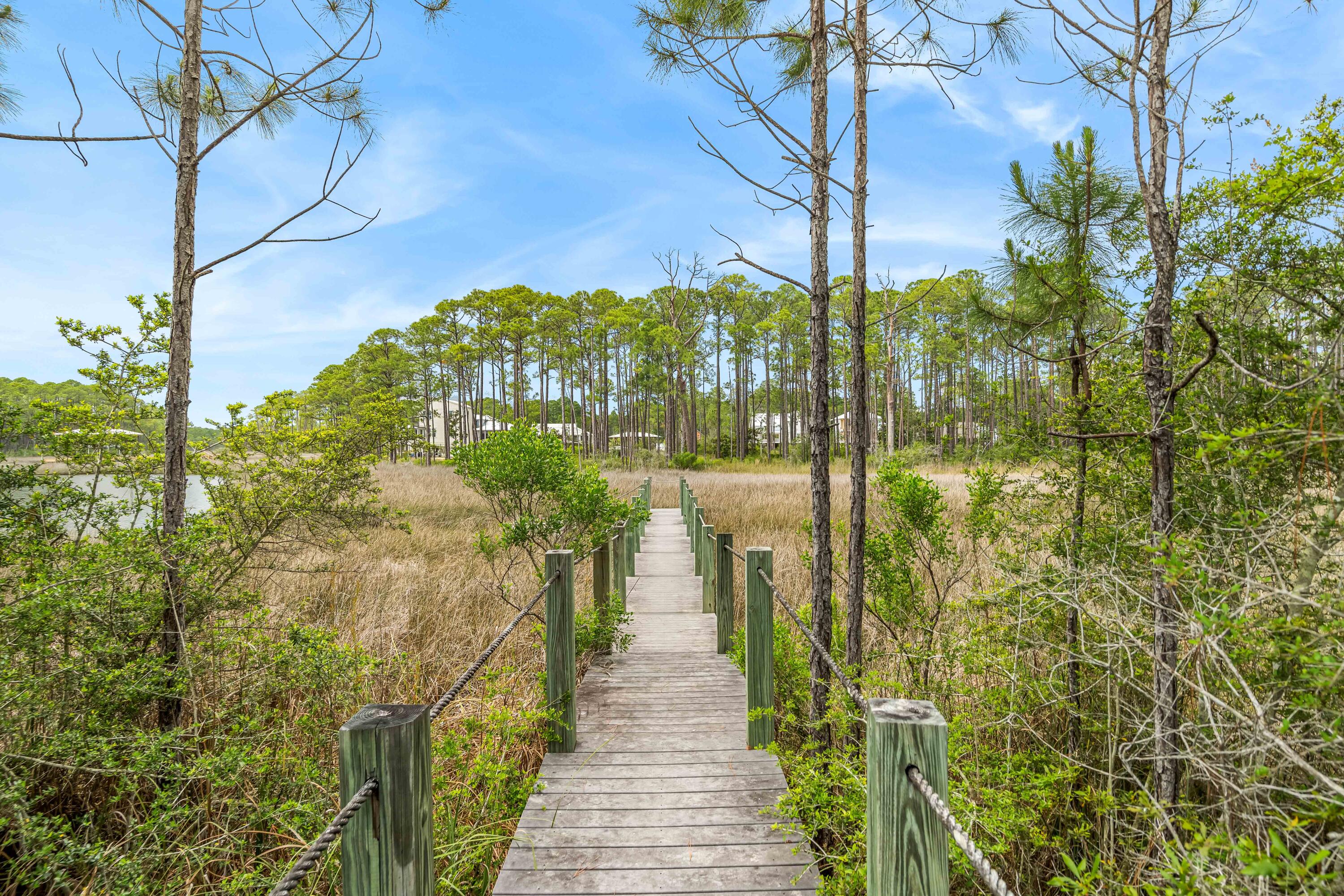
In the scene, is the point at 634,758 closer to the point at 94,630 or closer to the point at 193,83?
the point at 94,630

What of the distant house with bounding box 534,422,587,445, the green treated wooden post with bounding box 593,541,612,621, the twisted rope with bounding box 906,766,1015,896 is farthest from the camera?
the distant house with bounding box 534,422,587,445

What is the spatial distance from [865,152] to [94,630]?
5732mm

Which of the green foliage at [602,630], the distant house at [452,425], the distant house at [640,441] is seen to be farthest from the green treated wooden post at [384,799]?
the distant house at [640,441]

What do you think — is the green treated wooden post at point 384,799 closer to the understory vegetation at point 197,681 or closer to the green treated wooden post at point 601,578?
the understory vegetation at point 197,681

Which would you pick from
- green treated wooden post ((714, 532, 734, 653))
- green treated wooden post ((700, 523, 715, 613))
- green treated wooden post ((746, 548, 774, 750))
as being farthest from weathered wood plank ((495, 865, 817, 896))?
green treated wooden post ((700, 523, 715, 613))

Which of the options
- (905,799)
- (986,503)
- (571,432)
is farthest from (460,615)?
(571,432)

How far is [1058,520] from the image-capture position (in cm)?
407

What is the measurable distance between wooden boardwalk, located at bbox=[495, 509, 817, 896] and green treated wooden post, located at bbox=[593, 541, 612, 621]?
721 millimetres

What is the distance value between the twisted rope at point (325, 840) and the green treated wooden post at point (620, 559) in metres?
5.65

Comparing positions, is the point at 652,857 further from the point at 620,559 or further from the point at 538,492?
the point at 620,559

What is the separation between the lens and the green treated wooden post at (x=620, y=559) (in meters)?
7.27

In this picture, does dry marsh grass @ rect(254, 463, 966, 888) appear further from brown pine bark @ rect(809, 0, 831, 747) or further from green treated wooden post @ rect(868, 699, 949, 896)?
green treated wooden post @ rect(868, 699, 949, 896)

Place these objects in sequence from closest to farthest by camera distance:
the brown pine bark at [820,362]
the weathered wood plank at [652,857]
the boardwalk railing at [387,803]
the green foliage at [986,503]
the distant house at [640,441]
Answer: the boardwalk railing at [387,803], the weathered wood plank at [652,857], the brown pine bark at [820,362], the green foliage at [986,503], the distant house at [640,441]

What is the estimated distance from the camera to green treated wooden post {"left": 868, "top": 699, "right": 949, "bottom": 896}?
145cm
